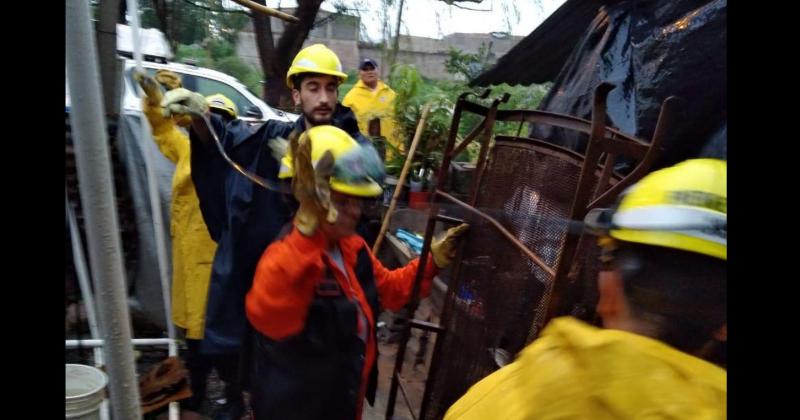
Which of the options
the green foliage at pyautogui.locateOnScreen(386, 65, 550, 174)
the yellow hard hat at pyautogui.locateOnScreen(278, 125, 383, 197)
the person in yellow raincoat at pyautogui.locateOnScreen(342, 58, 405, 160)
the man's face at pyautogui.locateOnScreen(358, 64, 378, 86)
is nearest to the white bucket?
the yellow hard hat at pyautogui.locateOnScreen(278, 125, 383, 197)

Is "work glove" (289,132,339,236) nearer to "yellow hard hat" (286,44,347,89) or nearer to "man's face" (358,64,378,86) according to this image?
"yellow hard hat" (286,44,347,89)

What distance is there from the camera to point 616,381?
95 centimetres

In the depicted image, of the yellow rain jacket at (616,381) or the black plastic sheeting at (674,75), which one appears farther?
the black plastic sheeting at (674,75)

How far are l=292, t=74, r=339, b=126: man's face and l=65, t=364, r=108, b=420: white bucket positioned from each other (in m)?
1.61

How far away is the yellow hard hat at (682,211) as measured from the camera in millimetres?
1053

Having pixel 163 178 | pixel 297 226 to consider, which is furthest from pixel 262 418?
pixel 163 178

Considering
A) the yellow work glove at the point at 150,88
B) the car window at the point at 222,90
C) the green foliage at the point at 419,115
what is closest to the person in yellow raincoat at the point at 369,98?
the green foliage at the point at 419,115

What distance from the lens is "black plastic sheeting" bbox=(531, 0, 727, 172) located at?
2.93 meters

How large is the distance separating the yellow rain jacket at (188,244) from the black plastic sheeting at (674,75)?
89.6 inches

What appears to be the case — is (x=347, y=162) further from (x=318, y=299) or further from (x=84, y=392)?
(x=84, y=392)

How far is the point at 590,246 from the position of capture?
2061 millimetres

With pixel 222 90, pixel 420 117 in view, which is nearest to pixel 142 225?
pixel 420 117

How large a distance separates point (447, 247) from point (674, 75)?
1.48 m

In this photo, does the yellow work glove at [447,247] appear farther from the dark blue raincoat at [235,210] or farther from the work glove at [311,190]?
the work glove at [311,190]
